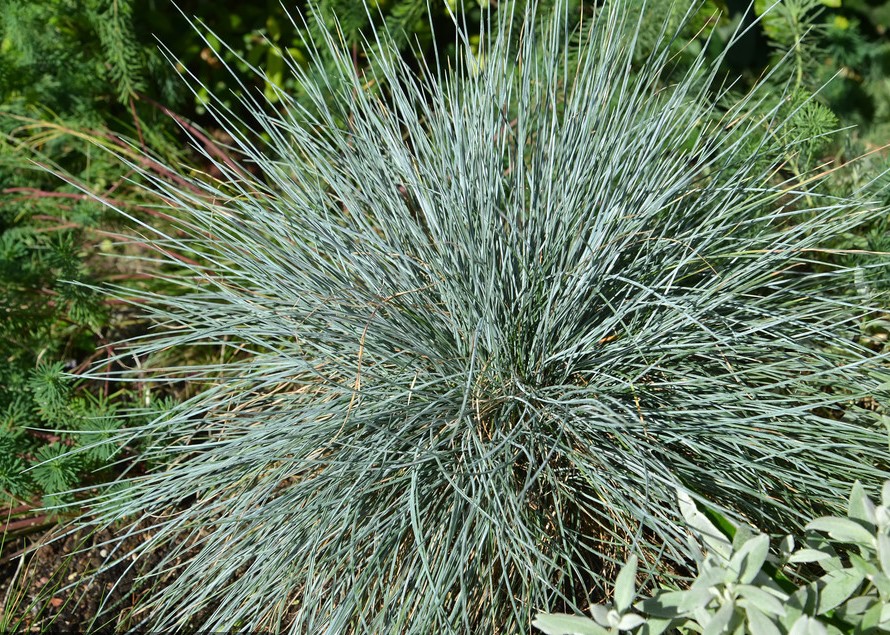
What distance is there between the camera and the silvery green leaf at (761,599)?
115 cm

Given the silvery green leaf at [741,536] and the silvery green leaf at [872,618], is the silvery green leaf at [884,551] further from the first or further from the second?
the silvery green leaf at [741,536]

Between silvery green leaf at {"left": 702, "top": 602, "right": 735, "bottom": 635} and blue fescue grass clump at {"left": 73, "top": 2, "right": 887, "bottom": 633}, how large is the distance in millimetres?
203

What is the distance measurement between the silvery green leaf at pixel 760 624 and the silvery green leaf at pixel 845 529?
0.20 metres

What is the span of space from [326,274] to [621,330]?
681 mm

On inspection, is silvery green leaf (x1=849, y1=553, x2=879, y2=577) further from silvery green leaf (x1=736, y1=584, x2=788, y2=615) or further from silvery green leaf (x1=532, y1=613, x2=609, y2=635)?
silvery green leaf (x1=532, y1=613, x2=609, y2=635)

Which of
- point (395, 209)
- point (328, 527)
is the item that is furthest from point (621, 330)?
point (328, 527)

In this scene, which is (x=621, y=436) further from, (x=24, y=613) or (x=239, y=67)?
(x=239, y=67)

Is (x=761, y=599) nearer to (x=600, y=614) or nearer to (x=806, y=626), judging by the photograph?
(x=806, y=626)

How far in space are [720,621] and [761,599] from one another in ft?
0.23

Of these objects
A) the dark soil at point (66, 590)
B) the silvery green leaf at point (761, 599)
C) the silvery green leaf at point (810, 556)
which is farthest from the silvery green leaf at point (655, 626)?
the dark soil at point (66, 590)

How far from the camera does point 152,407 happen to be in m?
2.08

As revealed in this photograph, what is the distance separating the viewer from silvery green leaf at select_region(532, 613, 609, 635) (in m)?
1.19

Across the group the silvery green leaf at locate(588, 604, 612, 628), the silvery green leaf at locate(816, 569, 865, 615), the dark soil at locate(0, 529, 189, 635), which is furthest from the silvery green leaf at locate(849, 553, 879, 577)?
the dark soil at locate(0, 529, 189, 635)

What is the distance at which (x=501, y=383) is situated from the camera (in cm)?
161
